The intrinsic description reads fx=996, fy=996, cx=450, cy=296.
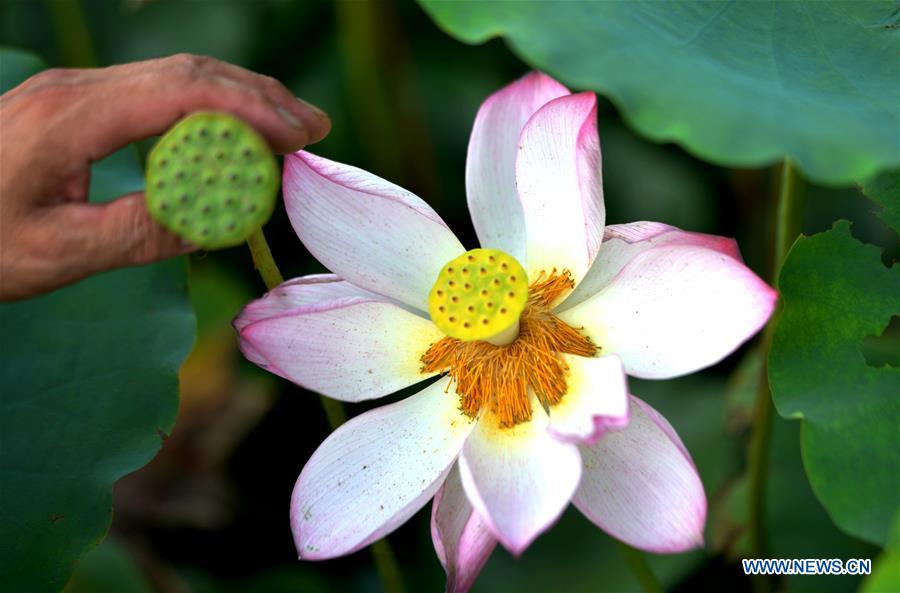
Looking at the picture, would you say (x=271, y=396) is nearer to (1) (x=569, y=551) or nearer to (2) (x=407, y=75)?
(1) (x=569, y=551)

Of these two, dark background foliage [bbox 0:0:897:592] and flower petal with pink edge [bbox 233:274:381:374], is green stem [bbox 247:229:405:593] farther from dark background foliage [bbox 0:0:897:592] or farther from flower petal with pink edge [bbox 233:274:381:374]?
dark background foliage [bbox 0:0:897:592]

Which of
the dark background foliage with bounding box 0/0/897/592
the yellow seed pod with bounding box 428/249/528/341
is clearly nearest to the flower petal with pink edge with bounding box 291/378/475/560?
the yellow seed pod with bounding box 428/249/528/341

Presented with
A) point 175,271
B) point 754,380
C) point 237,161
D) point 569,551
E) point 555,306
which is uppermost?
point 237,161

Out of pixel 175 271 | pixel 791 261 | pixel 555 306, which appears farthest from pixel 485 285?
pixel 175 271

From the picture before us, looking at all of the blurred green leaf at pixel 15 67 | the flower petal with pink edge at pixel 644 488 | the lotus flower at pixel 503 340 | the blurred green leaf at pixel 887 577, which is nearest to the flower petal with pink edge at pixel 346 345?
Answer: the lotus flower at pixel 503 340

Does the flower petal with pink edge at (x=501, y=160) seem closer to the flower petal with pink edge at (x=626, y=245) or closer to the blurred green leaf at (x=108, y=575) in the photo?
the flower petal with pink edge at (x=626, y=245)

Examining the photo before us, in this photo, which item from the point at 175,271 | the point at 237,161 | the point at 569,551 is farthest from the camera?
the point at 569,551

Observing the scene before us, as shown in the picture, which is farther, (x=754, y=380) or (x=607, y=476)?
(x=754, y=380)
